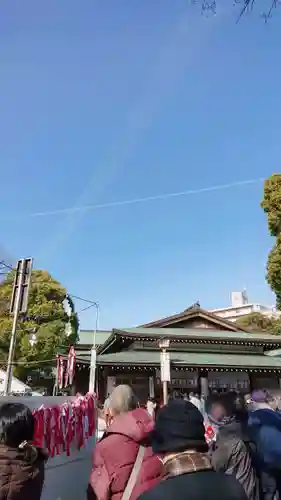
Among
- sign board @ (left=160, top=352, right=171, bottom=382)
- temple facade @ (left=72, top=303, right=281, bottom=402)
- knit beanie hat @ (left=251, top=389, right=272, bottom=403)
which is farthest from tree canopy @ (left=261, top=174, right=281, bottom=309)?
knit beanie hat @ (left=251, top=389, right=272, bottom=403)

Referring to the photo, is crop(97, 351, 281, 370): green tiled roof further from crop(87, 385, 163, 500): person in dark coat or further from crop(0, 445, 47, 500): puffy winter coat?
crop(0, 445, 47, 500): puffy winter coat

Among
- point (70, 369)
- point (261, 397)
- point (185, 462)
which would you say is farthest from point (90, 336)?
point (185, 462)

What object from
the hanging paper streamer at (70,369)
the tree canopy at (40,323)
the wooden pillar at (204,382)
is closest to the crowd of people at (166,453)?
the hanging paper streamer at (70,369)

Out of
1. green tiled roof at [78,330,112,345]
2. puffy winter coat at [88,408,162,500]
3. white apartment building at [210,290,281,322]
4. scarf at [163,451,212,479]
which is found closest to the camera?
scarf at [163,451,212,479]

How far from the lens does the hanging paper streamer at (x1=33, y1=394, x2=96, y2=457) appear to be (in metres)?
4.34

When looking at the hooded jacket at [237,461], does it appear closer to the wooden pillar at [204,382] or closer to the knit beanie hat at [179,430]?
the knit beanie hat at [179,430]

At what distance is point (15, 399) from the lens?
380cm

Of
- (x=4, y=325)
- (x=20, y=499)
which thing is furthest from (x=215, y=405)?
(x=4, y=325)

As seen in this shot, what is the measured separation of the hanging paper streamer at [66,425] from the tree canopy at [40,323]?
60.7 feet

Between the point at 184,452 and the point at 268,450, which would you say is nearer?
the point at 184,452

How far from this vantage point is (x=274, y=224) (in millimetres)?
18266

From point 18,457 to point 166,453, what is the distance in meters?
1.05

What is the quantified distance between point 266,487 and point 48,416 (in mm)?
2395

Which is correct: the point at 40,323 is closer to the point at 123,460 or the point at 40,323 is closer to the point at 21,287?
the point at 21,287
